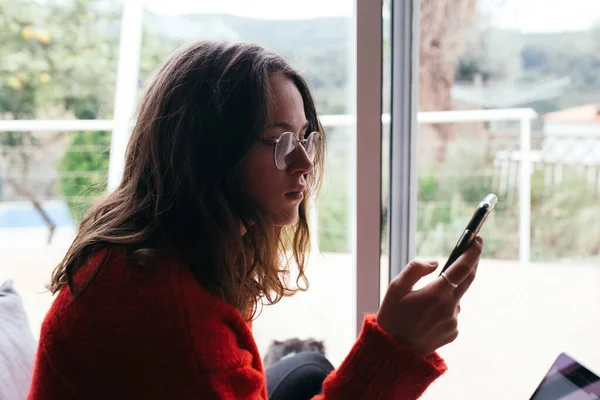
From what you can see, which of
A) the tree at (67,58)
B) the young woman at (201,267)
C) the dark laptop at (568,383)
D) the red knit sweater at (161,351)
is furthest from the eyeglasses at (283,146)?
the tree at (67,58)

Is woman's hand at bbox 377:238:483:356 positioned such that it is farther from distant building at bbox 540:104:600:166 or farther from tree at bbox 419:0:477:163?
tree at bbox 419:0:477:163

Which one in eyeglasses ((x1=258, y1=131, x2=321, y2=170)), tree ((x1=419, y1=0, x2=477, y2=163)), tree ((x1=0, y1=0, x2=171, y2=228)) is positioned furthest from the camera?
tree ((x1=0, y1=0, x2=171, y2=228))

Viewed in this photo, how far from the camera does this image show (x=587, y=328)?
1.26 m

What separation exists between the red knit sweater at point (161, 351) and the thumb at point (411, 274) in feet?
0.25

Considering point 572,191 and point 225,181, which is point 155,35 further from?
point 572,191

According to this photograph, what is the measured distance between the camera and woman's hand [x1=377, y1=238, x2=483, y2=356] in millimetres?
845

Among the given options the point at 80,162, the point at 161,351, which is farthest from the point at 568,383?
the point at 80,162

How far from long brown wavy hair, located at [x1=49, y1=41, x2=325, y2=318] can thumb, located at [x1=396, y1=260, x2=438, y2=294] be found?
0.25 m

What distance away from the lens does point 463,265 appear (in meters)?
0.84

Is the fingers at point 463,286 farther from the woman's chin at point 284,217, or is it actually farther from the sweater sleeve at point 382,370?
the woman's chin at point 284,217

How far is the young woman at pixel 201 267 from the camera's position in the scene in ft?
2.63

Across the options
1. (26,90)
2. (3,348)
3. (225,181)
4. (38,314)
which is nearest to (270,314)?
(38,314)

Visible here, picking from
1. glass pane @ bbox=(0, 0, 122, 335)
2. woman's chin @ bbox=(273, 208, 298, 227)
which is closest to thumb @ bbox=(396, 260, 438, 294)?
woman's chin @ bbox=(273, 208, 298, 227)

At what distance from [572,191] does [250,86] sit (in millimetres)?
734
